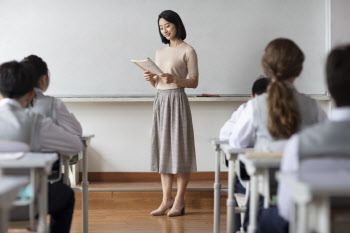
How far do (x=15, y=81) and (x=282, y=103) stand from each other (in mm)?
1255

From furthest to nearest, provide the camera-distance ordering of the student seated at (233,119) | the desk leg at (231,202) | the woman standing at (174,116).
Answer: the woman standing at (174,116) → the student seated at (233,119) → the desk leg at (231,202)

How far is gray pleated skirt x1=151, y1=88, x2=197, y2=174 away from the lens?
166 inches

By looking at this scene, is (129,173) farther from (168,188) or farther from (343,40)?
(343,40)

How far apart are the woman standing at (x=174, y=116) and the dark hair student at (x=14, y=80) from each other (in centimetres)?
172

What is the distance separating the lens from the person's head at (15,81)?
2480 mm

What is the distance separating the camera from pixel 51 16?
5.15 metres

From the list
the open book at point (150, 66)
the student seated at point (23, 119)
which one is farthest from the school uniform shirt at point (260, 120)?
the open book at point (150, 66)

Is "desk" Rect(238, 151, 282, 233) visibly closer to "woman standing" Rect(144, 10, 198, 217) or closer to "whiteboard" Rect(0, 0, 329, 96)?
"woman standing" Rect(144, 10, 198, 217)

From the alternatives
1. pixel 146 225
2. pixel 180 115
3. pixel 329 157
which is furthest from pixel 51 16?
pixel 329 157

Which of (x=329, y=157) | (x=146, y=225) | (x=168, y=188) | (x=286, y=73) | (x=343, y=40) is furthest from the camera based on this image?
(x=343, y=40)

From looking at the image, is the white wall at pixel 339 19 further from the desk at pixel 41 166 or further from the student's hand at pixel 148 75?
the desk at pixel 41 166

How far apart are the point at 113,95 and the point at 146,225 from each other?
5.23ft

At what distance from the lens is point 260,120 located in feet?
8.13

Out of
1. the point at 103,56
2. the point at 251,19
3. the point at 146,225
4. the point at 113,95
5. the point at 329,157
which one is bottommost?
the point at 146,225
